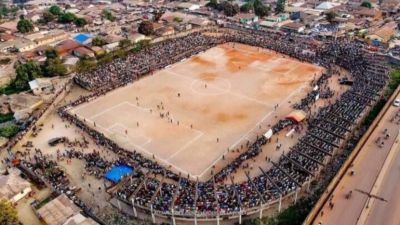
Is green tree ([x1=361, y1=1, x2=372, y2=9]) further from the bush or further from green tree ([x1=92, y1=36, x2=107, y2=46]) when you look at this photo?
the bush

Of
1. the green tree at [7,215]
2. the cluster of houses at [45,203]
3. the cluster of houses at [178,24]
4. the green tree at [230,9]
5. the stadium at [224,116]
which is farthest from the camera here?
the green tree at [230,9]

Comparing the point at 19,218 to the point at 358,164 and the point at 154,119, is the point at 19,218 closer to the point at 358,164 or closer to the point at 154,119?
the point at 154,119

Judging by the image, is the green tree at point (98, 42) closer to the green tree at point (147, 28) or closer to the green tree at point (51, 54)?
the green tree at point (51, 54)

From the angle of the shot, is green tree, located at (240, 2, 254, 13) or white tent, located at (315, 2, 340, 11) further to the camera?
green tree, located at (240, 2, 254, 13)

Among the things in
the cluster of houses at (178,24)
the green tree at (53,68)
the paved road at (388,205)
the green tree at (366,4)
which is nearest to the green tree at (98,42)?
the cluster of houses at (178,24)

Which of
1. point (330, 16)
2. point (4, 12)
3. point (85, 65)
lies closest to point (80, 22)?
point (85, 65)

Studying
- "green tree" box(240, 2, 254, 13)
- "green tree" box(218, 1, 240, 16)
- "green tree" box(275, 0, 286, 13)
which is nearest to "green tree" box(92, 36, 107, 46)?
"green tree" box(218, 1, 240, 16)
